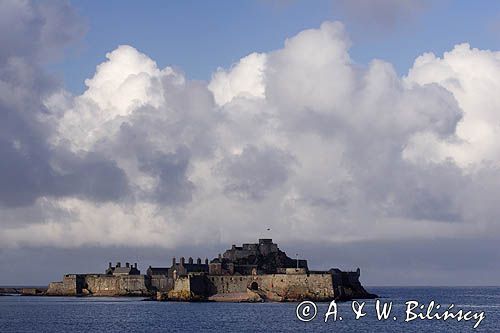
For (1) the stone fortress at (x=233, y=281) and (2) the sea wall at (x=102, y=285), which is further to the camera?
(2) the sea wall at (x=102, y=285)

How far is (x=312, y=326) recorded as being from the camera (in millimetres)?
97812

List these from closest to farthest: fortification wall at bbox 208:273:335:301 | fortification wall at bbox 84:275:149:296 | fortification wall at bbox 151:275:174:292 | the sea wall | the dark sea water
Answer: the dark sea water, fortification wall at bbox 208:273:335:301, fortification wall at bbox 151:275:174:292, fortification wall at bbox 84:275:149:296, the sea wall

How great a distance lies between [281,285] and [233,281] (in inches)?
429

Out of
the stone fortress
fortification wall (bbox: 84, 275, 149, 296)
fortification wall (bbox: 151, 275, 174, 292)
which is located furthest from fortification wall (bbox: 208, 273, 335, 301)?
fortification wall (bbox: 84, 275, 149, 296)

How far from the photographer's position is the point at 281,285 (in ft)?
474

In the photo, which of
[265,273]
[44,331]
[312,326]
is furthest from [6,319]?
[265,273]

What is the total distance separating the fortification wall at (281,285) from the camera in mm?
140375

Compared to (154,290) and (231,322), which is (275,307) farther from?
(154,290)

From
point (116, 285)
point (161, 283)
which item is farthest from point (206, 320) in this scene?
point (116, 285)

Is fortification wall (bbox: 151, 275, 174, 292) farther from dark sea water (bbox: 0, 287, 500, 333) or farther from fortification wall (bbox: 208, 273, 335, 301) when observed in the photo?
dark sea water (bbox: 0, 287, 500, 333)

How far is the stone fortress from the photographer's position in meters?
142

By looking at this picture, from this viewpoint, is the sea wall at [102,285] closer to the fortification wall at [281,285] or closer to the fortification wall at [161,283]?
the fortification wall at [161,283]

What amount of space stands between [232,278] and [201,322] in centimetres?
4682

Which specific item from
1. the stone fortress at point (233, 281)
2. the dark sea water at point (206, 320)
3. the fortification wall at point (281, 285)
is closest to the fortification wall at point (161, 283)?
the stone fortress at point (233, 281)
